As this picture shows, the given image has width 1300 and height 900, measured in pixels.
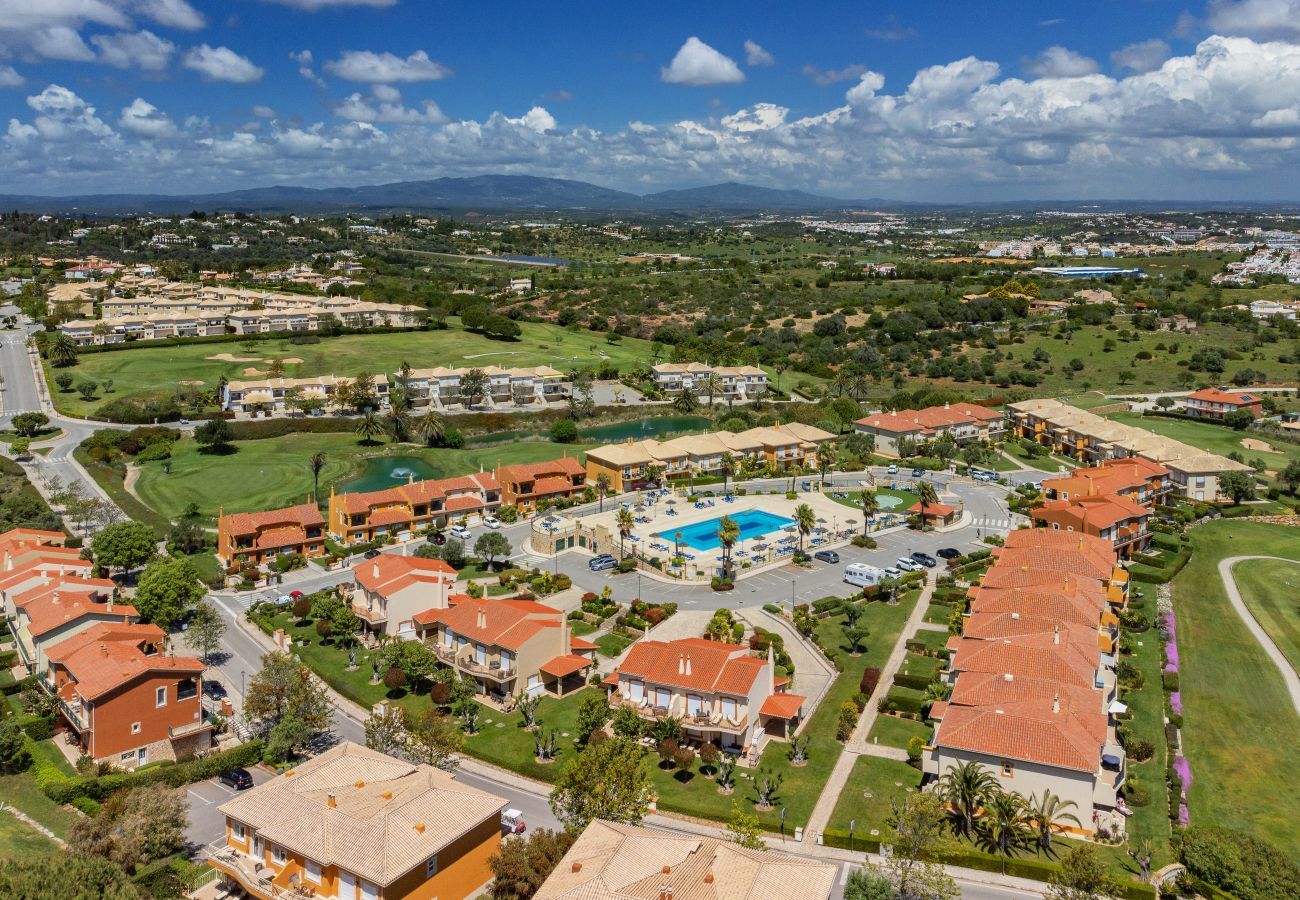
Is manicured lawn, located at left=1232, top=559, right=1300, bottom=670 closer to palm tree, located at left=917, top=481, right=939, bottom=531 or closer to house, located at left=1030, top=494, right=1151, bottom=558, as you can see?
house, located at left=1030, top=494, right=1151, bottom=558

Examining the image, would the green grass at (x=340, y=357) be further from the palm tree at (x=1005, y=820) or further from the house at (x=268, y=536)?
the palm tree at (x=1005, y=820)

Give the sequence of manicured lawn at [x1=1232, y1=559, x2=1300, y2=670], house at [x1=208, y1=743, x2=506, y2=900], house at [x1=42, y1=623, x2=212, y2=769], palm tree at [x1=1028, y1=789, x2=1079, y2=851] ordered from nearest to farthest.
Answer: house at [x1=208, y1=743, x2=506, y2=900], palm tree at [x1=1028, y1=789, x2=1079, y2=851], house at [x1=42, y1=623, x2=212, y2=769], manicured lawn at [x1=1232, y1=559, x2=1300, y2=670]

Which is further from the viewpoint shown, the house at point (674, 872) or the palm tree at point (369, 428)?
the palm tree at point (369, 428)

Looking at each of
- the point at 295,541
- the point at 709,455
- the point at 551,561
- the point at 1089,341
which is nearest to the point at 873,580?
the point at 551,561

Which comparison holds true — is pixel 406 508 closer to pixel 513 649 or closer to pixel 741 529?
pixel 741 529

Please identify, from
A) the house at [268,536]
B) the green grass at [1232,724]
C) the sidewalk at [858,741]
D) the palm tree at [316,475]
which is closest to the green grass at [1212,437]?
the green grass at [1232,724]

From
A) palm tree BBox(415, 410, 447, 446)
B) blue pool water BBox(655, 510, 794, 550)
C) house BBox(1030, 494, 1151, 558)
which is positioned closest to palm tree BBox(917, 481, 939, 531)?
house BBox(1030, 494, 1151, 558)

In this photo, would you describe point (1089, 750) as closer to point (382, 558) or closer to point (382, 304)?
point (382, 558)
